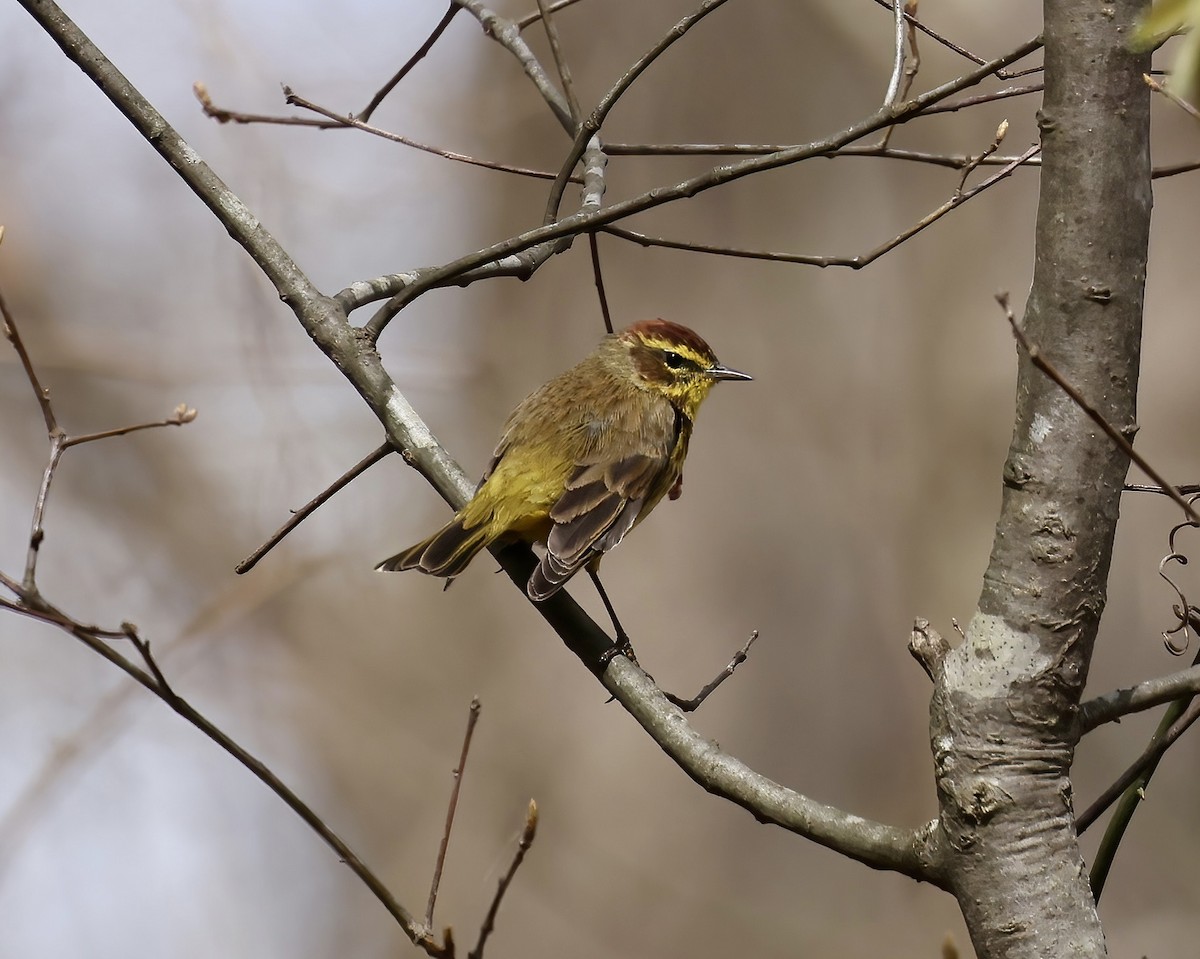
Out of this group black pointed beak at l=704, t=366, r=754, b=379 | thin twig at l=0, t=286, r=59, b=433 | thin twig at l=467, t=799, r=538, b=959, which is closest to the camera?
thin twig at l=467, t=799, r=538, b=959

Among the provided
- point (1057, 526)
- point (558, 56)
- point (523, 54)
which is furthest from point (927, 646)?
point (523, 54)

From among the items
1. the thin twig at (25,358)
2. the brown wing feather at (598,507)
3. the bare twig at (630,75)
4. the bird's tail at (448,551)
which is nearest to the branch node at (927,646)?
the brown wing feather at (598,507)

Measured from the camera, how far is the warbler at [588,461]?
3682 mm

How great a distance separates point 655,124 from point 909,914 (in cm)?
572

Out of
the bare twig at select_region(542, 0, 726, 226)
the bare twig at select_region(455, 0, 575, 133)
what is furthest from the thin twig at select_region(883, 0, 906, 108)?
the bare twig at select_region(455, 0, 575, 133)

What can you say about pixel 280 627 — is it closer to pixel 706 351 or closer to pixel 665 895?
pixel 665 895

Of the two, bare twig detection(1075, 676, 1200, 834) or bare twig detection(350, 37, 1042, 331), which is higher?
bare twig detection(350, 37, 1042, 331)

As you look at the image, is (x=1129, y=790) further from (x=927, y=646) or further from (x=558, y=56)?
(x=558, y=56)

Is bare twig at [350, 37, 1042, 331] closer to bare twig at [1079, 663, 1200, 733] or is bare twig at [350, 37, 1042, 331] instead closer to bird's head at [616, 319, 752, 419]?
bare twig at [1079, 663, 1200, 733]

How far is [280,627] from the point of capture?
8523 mm

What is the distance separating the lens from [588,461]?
4.19 m

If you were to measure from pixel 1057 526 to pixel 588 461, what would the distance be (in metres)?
2.33

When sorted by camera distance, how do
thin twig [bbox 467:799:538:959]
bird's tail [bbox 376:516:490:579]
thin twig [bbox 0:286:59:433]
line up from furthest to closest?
bird's tail [bbox 376:516:490:579], thin twig [bbox 0:286:59:433], thin twig [bbox 467:799:538:959]

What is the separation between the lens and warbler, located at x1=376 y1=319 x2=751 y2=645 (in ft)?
12.1
